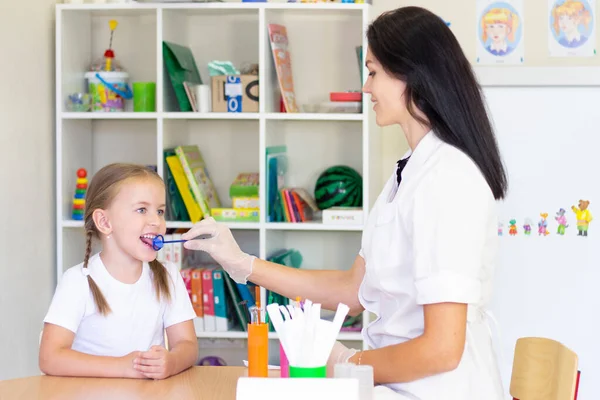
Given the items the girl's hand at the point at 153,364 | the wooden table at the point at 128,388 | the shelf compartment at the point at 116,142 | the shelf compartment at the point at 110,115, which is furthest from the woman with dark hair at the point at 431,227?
the shelf compartment at the point at 116,142

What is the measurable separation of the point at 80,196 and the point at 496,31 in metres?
1.79

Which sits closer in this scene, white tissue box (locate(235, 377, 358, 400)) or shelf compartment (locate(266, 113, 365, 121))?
white tissue box (locate(235, 377, 358, 400))

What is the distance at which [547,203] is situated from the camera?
11.1 feet

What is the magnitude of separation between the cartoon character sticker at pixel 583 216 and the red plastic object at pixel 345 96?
3.11ft

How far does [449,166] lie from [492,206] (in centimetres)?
13

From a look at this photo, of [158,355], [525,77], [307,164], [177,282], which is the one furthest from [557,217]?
[158,355]

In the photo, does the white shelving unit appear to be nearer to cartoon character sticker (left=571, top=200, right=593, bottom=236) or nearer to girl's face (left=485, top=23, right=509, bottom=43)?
girl's face (left=485, top=23, right=509, bottom=43)

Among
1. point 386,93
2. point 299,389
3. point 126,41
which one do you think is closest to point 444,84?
point 386,93

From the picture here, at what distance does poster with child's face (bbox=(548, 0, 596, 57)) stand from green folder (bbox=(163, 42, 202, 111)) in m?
1.46

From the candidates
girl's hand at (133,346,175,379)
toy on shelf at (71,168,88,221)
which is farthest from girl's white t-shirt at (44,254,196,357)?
toy on shelf at (71,168,88,221)

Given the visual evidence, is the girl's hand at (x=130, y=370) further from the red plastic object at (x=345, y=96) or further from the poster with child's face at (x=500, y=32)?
the poster with child's face at (x=500, y=32)

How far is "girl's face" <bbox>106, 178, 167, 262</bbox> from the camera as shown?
2.18 meters

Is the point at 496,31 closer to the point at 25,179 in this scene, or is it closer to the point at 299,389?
the point at 25,179

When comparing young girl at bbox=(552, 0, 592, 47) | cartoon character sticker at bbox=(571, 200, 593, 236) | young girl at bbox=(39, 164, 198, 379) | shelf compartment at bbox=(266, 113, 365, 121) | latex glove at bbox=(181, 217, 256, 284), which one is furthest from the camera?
young girl at bbox=(552, 0, 592, 47)
